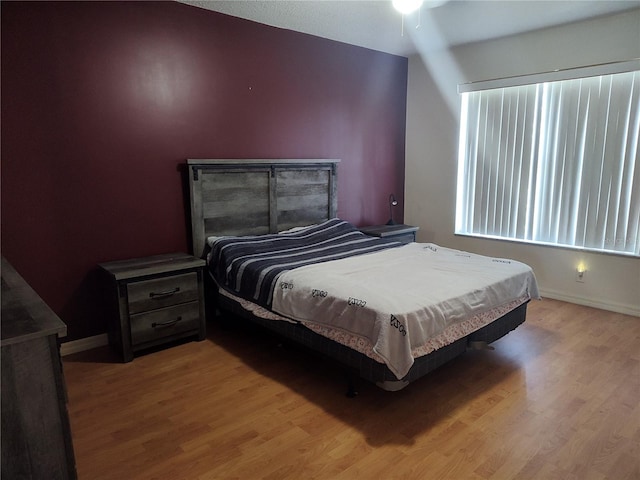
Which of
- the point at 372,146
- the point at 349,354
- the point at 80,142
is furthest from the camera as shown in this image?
the point at 372,146

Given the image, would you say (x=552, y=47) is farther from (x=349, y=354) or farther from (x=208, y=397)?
(x=208, y=397)

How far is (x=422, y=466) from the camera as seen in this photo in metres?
1.87

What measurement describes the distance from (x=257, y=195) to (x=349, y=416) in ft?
6.97

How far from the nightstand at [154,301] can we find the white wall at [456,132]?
117 inches

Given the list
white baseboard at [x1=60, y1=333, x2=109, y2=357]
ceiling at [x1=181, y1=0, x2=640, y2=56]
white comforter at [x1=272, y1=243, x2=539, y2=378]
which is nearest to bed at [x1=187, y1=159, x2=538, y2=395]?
white comforter at [x1=272, y1=243, x2=539, y2=378]

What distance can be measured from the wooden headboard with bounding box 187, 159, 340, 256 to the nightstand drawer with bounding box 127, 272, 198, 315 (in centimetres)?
43

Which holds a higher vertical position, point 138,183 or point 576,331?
point 138,183

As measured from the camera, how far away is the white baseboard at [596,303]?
12.0ft

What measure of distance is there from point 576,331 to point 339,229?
6.93 ft

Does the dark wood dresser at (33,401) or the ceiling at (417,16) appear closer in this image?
the dark wood dresser at (33,401)

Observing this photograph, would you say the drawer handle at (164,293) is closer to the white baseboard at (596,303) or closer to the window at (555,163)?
the window at (555,163)

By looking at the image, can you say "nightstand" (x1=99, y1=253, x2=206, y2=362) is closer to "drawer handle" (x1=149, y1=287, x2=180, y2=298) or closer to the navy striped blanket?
"drawer handle" (x1=149, y1=287, x2=180, y2=298)

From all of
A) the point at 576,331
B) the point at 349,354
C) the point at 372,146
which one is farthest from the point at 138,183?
the point at 576,331

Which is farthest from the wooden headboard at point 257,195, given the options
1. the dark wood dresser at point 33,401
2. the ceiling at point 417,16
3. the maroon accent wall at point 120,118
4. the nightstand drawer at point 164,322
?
the dark wood dresser at point 33,401
